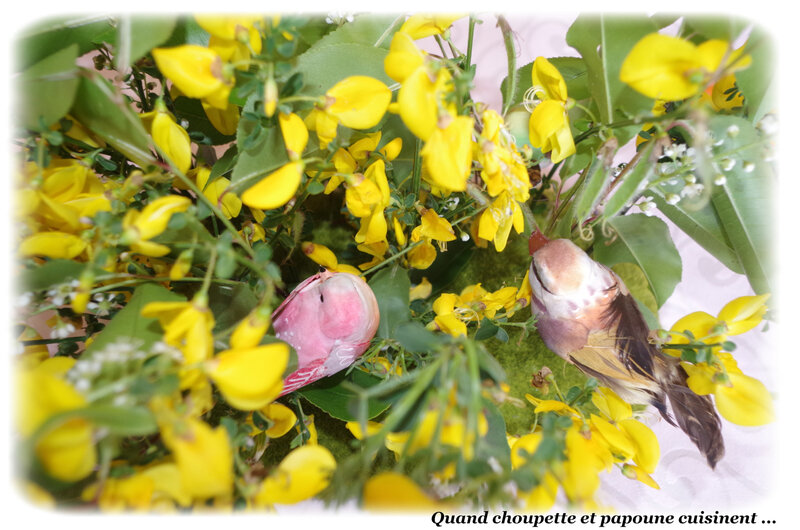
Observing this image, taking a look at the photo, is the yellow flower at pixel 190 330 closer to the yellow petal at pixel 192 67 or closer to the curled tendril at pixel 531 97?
the yellow petal at pixel 192 67

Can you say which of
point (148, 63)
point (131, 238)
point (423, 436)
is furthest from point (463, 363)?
point (148, 63)

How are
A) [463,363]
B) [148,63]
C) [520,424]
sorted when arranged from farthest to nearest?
[520,424], [148,63], [463,363]

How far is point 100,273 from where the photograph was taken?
0.83ft

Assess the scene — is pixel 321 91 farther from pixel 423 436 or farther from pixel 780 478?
pixel 780 478

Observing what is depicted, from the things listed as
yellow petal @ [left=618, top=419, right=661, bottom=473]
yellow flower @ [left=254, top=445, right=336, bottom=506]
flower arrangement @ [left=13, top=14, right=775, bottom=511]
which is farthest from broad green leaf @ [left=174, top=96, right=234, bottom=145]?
yellow petal @ [left=618, top=419, right=661, bottom=473]

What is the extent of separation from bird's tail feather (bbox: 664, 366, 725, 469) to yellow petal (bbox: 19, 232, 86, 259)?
348 mm

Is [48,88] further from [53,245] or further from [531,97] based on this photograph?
[531,97]

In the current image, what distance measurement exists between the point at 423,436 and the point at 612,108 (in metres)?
0.21

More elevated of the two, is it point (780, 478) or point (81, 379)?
point (81, 379)

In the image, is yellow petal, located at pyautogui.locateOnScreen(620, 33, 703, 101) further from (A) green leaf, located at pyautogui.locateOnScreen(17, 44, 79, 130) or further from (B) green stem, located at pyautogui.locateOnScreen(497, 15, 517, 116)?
(A) green leaf, located at pyautogui.locateOnScreen(17, 44, 79, 130)

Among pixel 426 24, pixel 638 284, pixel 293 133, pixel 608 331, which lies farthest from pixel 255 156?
pixel 638 284

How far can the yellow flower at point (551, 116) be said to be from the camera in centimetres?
29

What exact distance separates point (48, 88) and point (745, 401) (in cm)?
40

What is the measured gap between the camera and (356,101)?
250mm
